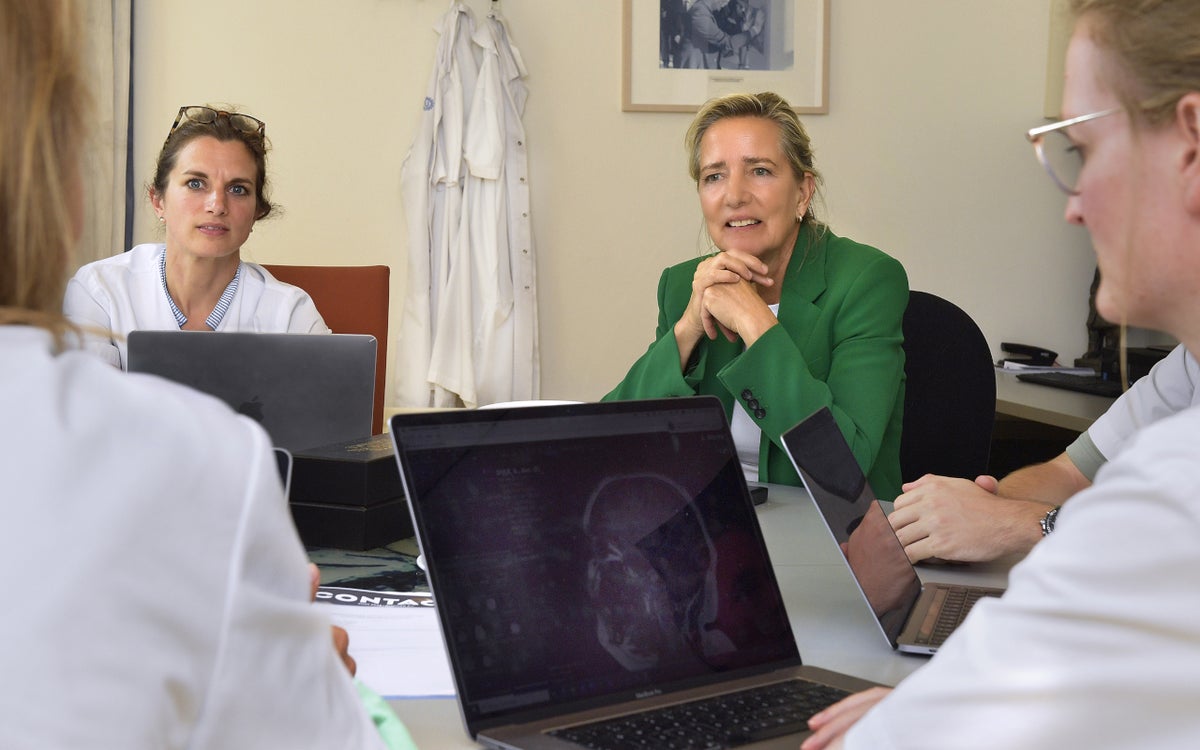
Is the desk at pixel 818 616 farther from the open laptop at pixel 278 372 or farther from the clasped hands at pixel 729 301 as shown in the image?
the open laptop at pixel 278 372

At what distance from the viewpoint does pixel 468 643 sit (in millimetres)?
836

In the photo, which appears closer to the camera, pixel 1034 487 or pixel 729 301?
pixel 1034 487

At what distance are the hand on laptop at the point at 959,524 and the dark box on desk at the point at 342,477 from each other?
2.07 feet

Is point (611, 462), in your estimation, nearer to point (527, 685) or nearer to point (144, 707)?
point (527, 685)

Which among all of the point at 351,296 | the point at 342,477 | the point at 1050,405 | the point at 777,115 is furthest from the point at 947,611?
the point at 1050,405

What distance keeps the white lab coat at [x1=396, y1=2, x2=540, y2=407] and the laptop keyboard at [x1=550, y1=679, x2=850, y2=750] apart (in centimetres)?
276

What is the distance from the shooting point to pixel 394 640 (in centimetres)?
106

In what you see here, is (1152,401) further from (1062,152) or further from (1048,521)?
(1062,152)

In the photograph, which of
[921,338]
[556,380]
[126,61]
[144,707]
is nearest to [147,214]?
[126,61]

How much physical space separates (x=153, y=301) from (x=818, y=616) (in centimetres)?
193

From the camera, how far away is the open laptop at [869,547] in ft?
3.53

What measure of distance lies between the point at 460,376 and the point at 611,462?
270 centimetres

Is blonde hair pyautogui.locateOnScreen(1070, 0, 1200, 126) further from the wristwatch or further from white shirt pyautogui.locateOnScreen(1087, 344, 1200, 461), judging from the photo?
white shirt pyautogui.locateOnScreen(1087, 344, 1200, 461)

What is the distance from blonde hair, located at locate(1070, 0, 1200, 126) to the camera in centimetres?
70
